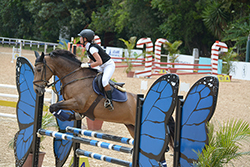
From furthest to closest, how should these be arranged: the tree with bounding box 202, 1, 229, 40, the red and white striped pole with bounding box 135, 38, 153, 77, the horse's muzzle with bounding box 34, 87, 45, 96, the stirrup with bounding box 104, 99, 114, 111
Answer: the tree with bounding box 202, 1, 229, 40
the red and white striped pole with bounding box 135, 38, 153, 77
the stirrup with bounding box 104, 99, 114, 111
the horse's muzzle with bounding box 34, 87, 45, 96

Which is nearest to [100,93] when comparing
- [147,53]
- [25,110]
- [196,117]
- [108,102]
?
[108,102]

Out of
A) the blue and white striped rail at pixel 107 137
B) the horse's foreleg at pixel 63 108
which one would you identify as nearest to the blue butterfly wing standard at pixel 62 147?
the horse's foreleg at pixel 63 108

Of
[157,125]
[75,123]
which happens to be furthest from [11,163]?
[157,125]

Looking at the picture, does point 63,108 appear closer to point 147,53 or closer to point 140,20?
point 147,53

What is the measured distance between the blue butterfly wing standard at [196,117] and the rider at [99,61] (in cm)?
148

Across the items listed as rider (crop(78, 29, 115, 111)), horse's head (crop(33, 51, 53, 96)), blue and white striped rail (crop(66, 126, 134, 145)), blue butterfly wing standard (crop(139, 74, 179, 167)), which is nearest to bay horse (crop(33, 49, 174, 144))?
horse's head (crop(33, 51, 53, 96))

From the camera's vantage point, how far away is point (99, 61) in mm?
4137

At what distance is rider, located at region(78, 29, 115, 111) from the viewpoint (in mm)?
4086

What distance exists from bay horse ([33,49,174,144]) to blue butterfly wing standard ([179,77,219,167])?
1457 mm

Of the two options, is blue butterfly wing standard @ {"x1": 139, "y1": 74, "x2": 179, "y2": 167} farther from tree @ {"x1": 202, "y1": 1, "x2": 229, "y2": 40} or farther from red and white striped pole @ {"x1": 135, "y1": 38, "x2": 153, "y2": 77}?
tree @ {"x1": 202, "y1": 1, "x2": 229, "y2": 40}

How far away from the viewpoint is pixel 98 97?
13.6 ft

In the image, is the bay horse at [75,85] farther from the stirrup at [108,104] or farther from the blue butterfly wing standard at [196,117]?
the blue butterfly wing standard at [196,117]

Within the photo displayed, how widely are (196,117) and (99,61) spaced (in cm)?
183

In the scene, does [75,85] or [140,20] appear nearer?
[75,85]
